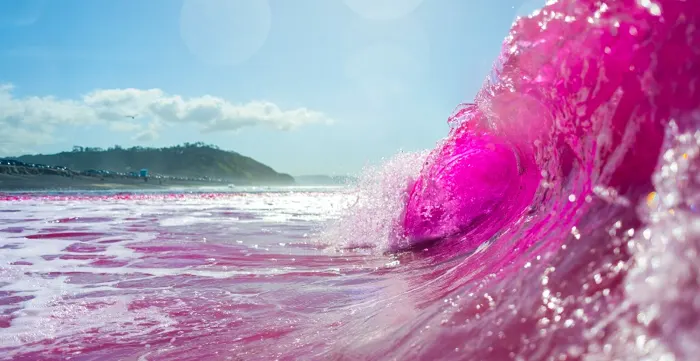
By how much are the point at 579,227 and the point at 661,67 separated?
1.94ft

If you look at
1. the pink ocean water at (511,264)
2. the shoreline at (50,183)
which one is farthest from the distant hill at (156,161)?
the pink ocean water at (511,264)

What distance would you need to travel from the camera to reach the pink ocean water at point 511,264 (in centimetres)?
118

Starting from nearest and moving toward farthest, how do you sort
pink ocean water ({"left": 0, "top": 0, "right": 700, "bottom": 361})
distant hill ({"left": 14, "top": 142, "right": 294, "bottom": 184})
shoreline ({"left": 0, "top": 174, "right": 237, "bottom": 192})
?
pink ocean water ({"left": 0, "top": 0, "right": 700, "bottom": 361}) < shoreline ({"left": 0, "top": 174, "right": 237, "bottom": 192}) < distant hill ({"left": 14, "top": 142, "right": 294, "bottom": 184})

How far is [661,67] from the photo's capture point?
1.53 meters

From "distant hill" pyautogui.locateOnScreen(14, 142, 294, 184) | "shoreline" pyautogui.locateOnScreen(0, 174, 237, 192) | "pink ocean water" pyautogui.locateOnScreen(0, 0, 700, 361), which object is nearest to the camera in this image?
"pink ocean water" pyautogui.locateOnScreen(0, 0, 700, 361)

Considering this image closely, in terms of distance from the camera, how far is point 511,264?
2.12m

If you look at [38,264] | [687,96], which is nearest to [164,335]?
[687,96]

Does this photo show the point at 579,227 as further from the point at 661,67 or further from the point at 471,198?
the point at 471,198

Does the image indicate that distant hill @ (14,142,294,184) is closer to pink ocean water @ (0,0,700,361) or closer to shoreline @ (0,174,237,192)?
shoreline @ (0,174,237,192)

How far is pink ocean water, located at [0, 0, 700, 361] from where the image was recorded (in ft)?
3.88

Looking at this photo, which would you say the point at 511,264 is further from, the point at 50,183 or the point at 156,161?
the point at 156,161

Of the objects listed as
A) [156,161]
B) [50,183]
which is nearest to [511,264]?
[50,183]

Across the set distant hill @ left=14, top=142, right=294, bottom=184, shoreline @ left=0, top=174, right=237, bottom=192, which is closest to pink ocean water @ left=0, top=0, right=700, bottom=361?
shoreline @ left=0, top=174, right=237, bottom=192

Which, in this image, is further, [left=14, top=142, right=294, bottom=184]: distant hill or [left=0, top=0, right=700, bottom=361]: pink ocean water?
[left=14, top=142, right=294, bottom=184]: distant hill
